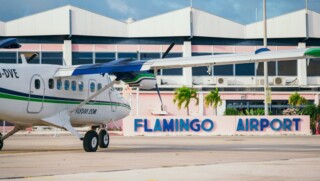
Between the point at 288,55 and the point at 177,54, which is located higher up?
the point at 177,54

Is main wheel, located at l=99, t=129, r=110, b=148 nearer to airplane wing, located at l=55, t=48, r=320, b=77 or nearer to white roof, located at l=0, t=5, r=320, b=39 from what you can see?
airplane wing, located at l=55, t=48, r=320, b=77

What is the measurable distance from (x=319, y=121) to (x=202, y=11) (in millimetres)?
24722

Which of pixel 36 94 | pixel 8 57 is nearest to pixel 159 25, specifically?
pixel 8 57

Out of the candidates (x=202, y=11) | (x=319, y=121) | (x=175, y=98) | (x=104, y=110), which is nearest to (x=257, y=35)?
(x=202, y=11)

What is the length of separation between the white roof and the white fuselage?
4009 cm

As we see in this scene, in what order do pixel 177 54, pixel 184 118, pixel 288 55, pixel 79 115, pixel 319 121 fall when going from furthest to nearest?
pixel 177 54, pixel 319 121, pixel 184 118, pixel 79 115, pixel 288 55

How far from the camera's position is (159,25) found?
69.2 meters

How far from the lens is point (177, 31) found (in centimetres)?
6894

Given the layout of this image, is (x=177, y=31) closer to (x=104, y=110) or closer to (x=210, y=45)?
(x=210, y=45)

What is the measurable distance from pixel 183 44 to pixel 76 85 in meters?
44.5

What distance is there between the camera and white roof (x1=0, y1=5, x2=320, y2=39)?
219ft

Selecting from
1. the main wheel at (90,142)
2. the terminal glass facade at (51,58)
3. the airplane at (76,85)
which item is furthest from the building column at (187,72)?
the main wheel at (90,142)

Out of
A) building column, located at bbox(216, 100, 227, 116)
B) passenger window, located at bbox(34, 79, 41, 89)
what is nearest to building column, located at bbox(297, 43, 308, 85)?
building column, located at bbox(216, 100, 227, 116)

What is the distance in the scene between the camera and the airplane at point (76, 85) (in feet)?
73.3
